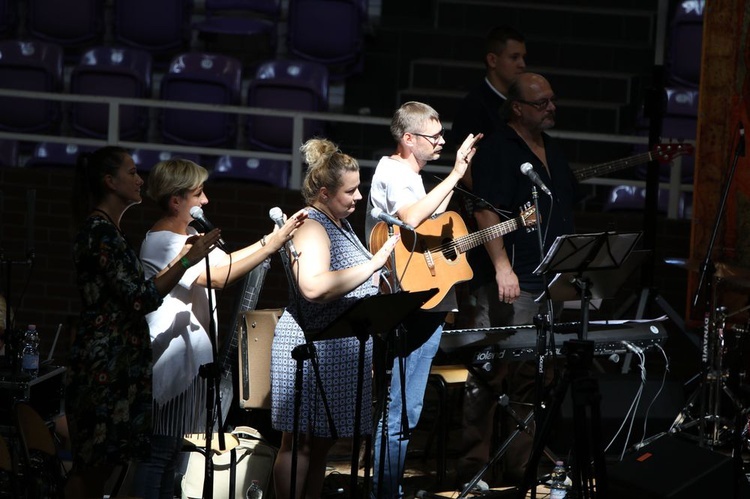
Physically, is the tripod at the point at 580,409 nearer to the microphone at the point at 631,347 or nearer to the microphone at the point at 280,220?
the microphone at the point at 280,220

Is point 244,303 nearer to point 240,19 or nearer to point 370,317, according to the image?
point 370,317

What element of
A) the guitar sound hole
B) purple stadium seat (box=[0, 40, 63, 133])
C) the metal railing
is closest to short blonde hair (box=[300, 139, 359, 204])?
the guitar sound hole

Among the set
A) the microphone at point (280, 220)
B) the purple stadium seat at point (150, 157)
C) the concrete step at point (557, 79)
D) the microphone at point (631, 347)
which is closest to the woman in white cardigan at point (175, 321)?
the microphone at point (280, 220)

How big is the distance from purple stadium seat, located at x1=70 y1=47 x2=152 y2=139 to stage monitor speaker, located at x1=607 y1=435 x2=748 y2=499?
211 inches

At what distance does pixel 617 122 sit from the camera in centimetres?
952

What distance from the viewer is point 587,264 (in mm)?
4953

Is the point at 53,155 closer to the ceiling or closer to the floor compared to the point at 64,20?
closer to the floor

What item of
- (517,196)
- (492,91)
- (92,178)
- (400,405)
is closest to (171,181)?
(92,178)

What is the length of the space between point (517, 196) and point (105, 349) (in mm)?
2214

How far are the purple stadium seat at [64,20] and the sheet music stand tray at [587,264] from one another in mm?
6081

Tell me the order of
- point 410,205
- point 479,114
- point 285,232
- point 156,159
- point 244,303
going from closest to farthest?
point 285,232, point 410,205, point 244,303, point 479,114, point 156,159

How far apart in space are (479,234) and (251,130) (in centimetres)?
396

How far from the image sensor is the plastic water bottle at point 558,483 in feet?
18.3

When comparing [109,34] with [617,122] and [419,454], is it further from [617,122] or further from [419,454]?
[419,454]
